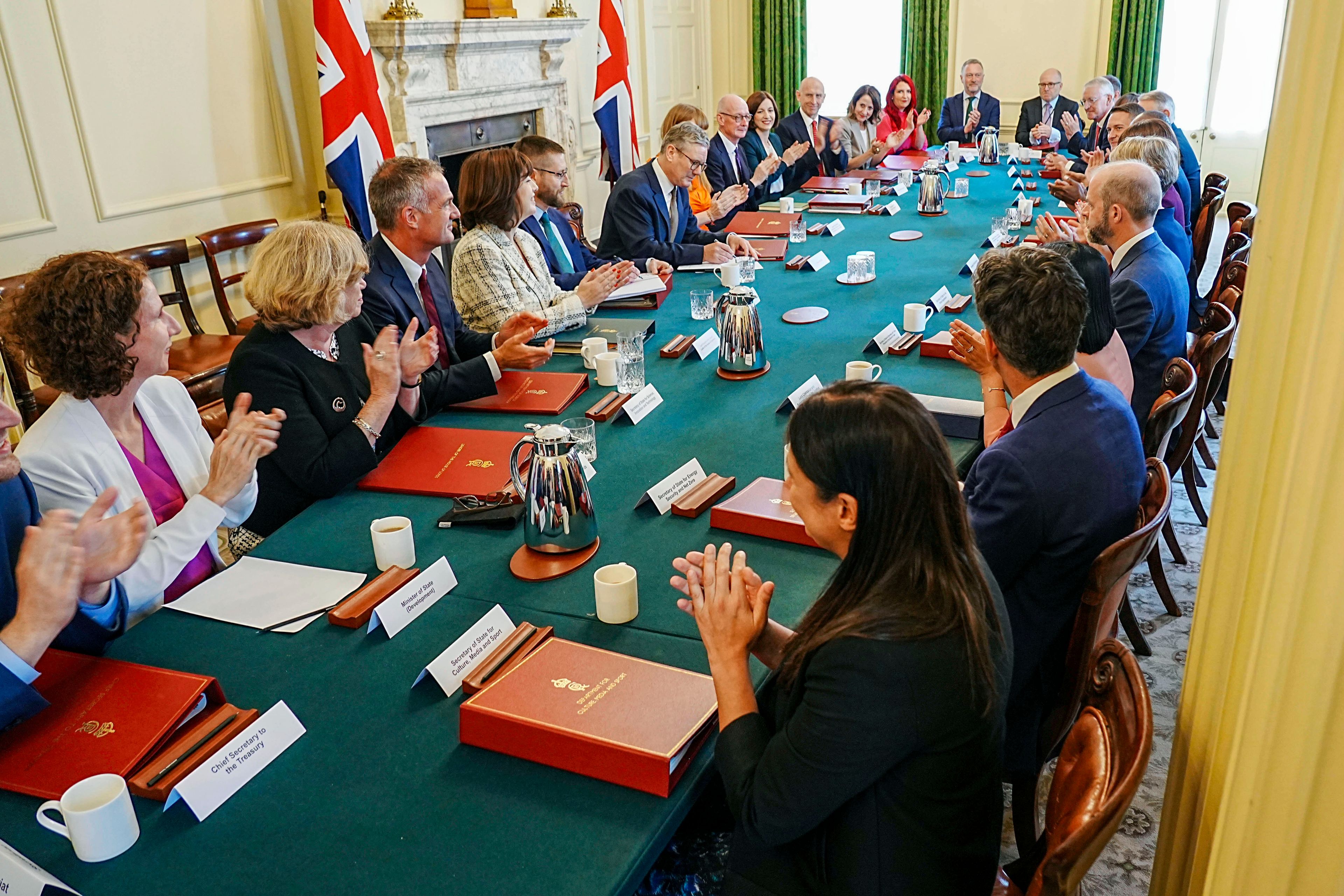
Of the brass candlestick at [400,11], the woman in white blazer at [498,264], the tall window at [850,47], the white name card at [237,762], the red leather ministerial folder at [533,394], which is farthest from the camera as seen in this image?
the tall window at [850,47]

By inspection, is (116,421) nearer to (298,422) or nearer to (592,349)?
(298,422)

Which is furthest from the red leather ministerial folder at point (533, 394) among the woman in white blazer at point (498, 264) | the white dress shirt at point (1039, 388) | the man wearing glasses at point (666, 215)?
Result: the man wearing glasses at point (666, 215)

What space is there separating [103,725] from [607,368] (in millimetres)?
1655

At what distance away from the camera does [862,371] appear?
2609mm

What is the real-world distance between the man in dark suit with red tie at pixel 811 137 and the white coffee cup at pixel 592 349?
4.38 metres

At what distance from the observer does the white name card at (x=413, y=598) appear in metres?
1.64

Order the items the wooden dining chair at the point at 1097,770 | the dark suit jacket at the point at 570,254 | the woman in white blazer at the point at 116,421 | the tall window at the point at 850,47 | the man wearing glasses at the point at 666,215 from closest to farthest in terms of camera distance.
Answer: the wooden dining chair at the point at 1097,770 → the woman in white blazer at the point at 116,421 → the dark suit jacket at the point at 570,254 → the man wearing glasses at the point at 666,215 → the tall window at the point at 850,47

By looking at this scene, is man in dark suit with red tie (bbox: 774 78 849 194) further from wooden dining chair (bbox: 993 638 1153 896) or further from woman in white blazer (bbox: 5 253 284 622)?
wooden dining chair (bbox: 993 638 1153 896)

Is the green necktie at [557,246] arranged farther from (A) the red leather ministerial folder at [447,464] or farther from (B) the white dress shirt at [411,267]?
(A) the red leather ministerial folder at [447,464]

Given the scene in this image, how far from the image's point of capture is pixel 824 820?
122 cm

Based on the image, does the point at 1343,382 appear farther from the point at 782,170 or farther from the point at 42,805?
the point at 782,170

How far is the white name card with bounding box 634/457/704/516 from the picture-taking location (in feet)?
6.70

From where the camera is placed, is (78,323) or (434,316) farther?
(434,316)

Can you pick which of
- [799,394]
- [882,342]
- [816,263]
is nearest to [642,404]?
[799,394]
